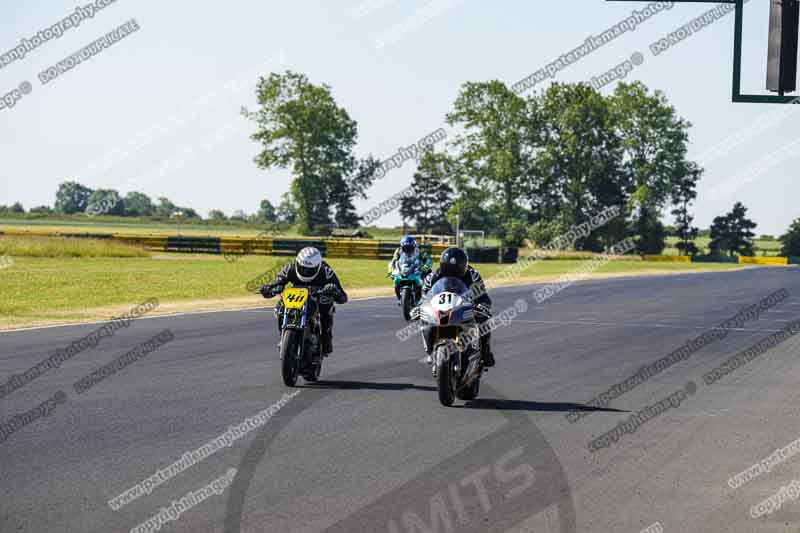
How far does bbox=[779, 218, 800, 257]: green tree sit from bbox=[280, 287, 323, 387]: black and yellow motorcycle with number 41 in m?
94.9

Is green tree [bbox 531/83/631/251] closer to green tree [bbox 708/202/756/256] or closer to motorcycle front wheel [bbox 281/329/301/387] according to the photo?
green tree [bbox 708/202/756/256]

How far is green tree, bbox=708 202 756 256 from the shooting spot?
341 ft

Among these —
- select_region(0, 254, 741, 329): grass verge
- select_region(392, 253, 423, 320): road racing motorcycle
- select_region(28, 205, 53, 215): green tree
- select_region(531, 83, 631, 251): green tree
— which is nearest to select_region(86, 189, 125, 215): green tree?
select_region(28, 205, 53, 215): green tree

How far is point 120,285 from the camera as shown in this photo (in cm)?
2822

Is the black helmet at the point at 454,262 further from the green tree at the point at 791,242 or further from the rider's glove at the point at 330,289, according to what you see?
the green tree at the point at 791,242

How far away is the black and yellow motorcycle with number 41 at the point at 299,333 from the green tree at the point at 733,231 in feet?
324

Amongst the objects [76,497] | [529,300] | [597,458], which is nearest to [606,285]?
[529,300]

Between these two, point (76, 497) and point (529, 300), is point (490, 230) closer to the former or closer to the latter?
point (529, 300)

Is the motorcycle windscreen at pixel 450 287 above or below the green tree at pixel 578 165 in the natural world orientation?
below

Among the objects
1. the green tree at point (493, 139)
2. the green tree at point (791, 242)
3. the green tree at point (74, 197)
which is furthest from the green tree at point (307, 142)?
the green tree at point (74, 197)

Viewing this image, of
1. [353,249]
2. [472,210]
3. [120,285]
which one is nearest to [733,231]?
[472,210]

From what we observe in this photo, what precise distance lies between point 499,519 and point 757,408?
16.9ft

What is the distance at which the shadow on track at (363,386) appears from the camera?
10602 millimetres

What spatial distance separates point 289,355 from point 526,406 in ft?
8.37
